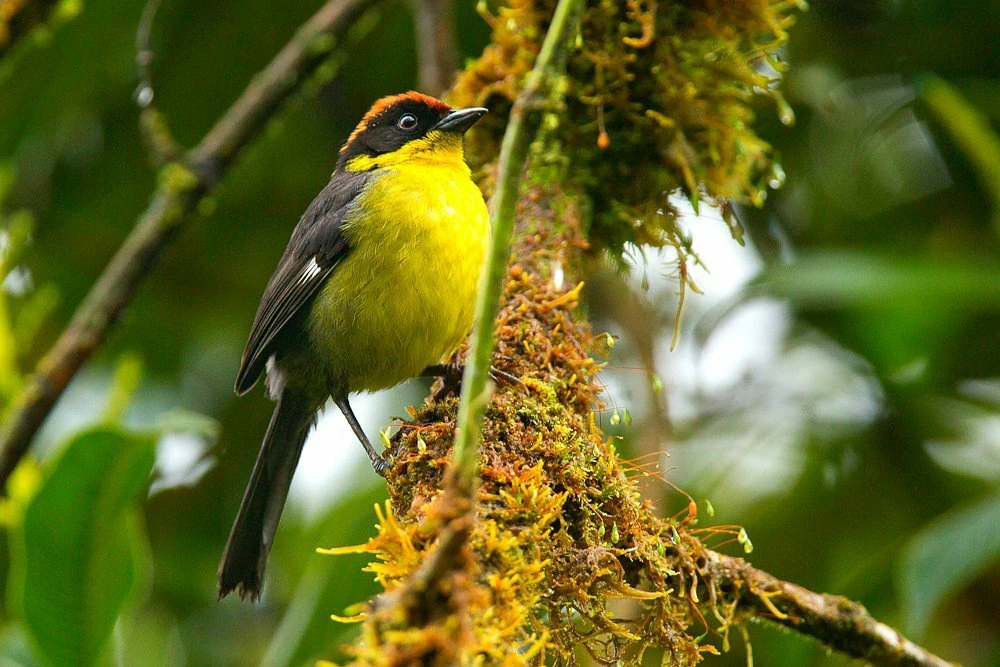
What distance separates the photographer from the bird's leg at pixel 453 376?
2508 mm

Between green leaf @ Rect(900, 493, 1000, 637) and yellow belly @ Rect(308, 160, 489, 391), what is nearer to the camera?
green leaf @ Rect(900, 493, 1000, 637)

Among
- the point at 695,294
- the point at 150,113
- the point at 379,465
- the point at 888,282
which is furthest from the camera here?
the point at 695,294

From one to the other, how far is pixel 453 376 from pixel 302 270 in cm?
91

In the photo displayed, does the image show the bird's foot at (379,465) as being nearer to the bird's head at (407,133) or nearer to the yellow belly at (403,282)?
the yellow belly at (403,282)

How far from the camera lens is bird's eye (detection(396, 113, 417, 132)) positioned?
13.1 feet

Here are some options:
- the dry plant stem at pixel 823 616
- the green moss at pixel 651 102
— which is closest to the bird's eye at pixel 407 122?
the green moss at pixel 651 102

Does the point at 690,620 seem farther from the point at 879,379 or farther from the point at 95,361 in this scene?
the point at 95,361

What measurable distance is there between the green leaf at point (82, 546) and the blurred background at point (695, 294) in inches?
29.8

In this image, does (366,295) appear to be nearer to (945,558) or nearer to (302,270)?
(302,270)

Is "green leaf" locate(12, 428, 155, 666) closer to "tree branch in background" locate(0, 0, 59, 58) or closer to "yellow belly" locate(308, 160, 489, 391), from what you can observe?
"yellow belly" locate(308, 160, 489, 391)

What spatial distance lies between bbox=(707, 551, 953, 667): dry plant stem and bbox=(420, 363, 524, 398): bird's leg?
2.04ft

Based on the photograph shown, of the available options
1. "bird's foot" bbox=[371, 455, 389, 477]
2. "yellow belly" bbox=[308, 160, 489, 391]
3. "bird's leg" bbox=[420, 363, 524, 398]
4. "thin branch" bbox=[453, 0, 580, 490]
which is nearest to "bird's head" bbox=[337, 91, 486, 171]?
"yellow belly" bbox=[308, 160, 489, 391]

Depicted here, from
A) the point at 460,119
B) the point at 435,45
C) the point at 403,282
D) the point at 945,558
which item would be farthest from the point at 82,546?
the point at 945,558

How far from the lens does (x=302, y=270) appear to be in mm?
3703
